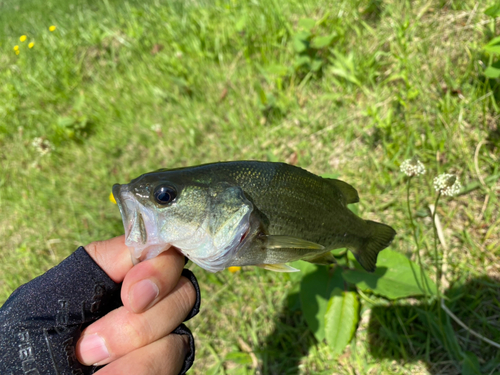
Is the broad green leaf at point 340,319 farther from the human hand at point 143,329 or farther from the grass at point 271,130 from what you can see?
the human hand at point 143,329

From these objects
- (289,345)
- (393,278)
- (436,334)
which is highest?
(393,278)

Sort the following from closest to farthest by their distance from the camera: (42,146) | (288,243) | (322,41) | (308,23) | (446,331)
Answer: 1. (288,243)
2. (446,331)
3. (322,41)
4. (308,23)
5. (42,146)

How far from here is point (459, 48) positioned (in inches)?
119

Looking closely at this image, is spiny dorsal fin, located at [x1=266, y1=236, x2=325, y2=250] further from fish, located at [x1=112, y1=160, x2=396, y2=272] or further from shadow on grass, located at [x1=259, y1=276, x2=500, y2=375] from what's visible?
shadow on grass, located at [x1=259, y1=276, x2=500, y2=375]

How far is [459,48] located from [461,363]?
252 centimetres

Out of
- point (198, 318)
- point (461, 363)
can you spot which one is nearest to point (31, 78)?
point (198, 318)

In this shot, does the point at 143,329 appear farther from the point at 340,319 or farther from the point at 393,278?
the point at 393,278

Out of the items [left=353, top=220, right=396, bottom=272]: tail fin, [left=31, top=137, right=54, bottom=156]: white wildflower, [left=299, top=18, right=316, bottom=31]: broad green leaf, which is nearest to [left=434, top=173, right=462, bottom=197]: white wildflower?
[left=353, top=220, right=396, bottom=272]: tail fin

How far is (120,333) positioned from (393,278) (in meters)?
1.68

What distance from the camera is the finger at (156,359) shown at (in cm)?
157

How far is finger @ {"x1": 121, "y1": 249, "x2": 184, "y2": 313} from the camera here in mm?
1627

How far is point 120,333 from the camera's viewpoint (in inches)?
65.1

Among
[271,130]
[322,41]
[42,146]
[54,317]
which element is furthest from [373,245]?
[42,146]

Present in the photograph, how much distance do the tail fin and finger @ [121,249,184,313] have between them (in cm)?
101
